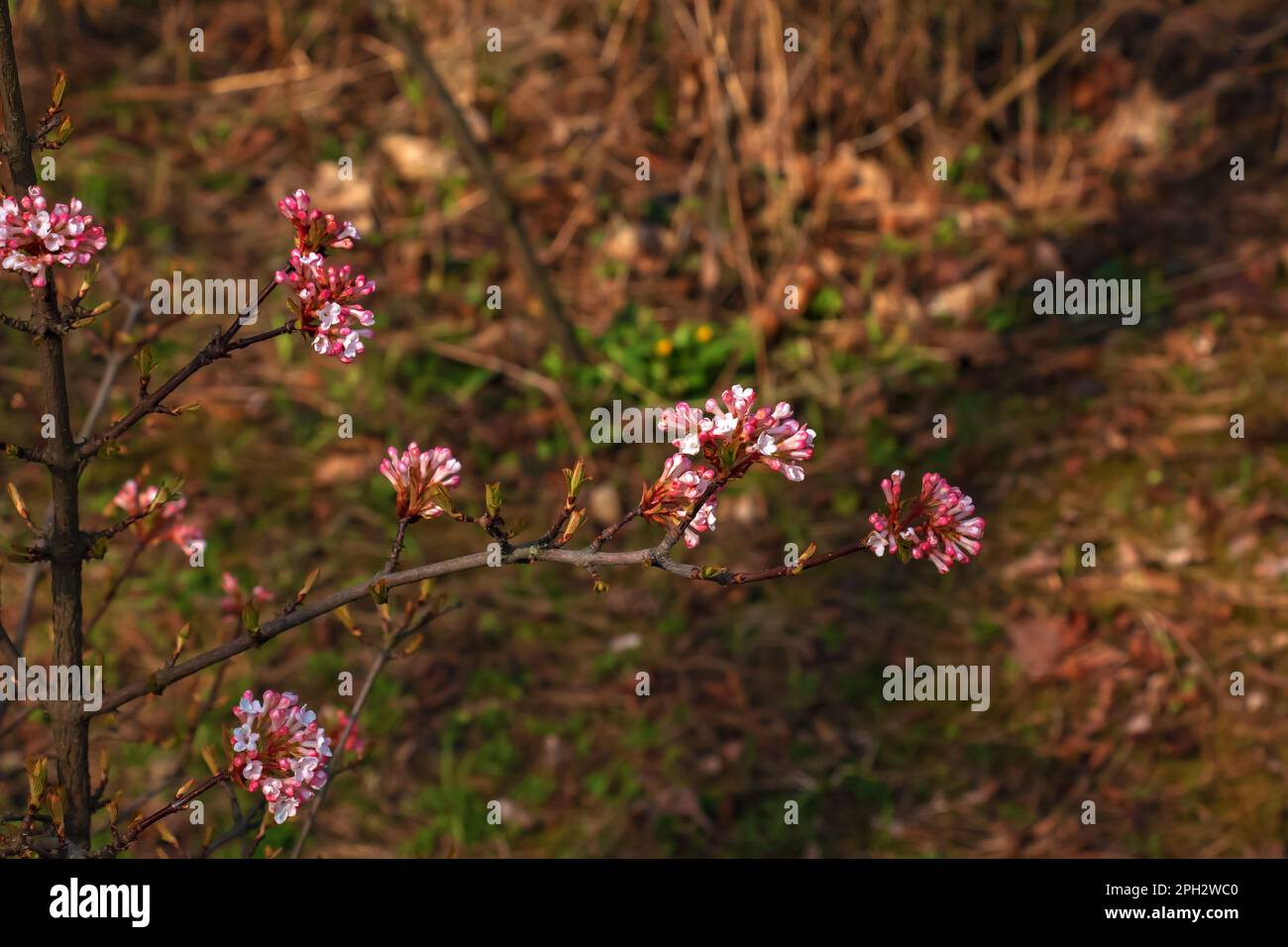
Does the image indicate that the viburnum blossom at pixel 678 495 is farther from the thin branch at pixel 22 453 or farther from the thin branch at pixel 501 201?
the thin branch at pixel 501 201

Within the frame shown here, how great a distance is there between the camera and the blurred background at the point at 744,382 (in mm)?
3477

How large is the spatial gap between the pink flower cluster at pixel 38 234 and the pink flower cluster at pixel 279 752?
1.64ft

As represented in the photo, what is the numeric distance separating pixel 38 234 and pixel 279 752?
599 mm

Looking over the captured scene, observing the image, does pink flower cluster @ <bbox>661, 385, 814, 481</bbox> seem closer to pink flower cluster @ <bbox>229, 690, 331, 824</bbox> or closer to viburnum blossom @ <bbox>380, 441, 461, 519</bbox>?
viburnum blossom @ <bbox>380, 441, 461, 519</bbox>

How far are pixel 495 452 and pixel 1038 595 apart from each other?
1.62m

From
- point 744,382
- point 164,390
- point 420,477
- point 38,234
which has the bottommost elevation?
point 420,477

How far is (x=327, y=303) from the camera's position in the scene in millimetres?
1537

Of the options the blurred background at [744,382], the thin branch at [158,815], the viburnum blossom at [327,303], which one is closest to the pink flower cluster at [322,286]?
the viburnum blossom at [327,303]

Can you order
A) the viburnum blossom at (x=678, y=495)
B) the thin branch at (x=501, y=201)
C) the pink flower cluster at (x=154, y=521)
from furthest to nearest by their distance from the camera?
the thin branch at (x=501, y=201) → the pink flower cluster at (x=154, y=521) → the viburnum blossom at (x=678, y=495)

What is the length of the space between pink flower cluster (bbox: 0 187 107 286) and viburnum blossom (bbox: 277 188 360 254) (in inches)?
8.0

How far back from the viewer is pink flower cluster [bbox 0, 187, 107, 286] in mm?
1459

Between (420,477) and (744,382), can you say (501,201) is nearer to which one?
(744,382)

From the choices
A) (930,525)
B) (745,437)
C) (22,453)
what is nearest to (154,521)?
(22,453)
